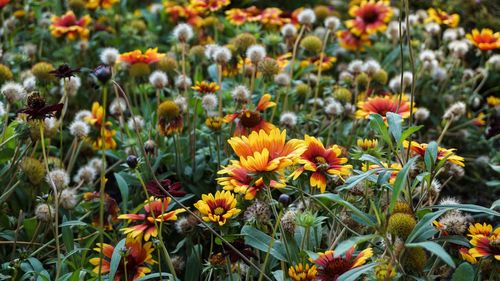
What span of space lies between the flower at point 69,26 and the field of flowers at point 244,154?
15 mm

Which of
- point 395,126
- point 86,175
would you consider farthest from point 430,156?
point 86,175

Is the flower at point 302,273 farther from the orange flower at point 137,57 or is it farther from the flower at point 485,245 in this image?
the orange flower at point 137,57

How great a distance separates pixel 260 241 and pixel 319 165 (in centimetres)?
27

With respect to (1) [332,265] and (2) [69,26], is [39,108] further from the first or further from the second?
(2) [69,26]

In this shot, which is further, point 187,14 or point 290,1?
point 290,1

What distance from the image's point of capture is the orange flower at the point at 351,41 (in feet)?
12.6

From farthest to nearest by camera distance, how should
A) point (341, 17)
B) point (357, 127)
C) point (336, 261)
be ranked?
1. point (341, 17)
2. point (357, 127)
3. point (336, 261)

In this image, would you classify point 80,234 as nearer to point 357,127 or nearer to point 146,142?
point 146,142

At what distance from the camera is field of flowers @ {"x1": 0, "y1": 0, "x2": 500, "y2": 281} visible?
1700 mm

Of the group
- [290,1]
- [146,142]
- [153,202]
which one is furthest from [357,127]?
[290,1]

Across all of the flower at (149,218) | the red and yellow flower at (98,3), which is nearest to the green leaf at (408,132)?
the flower at (149,218)

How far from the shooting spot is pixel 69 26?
11.8 feet

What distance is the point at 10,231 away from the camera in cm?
Answer: 225

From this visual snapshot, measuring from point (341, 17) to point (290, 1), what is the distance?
1.45 ft
